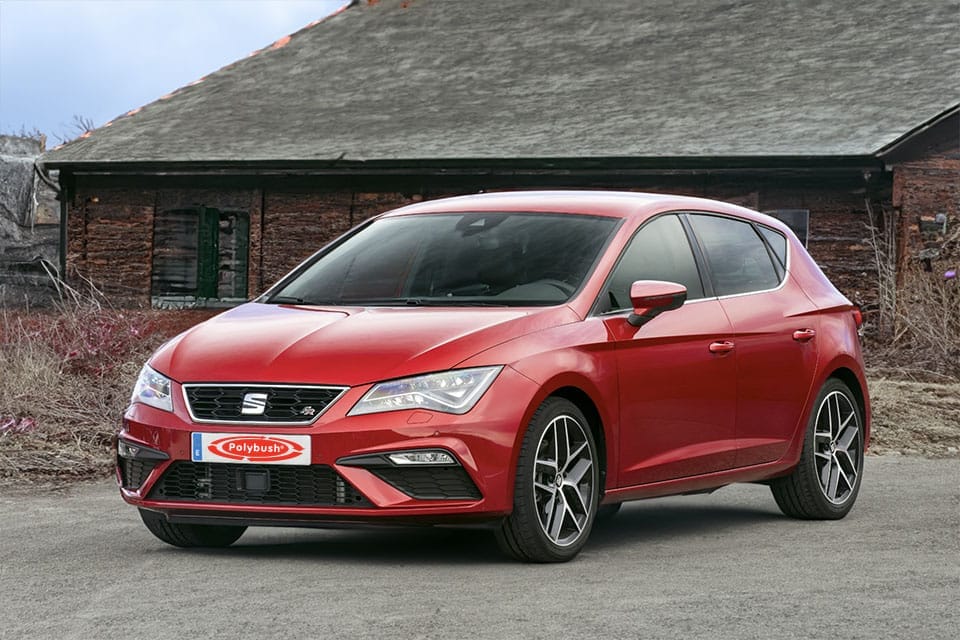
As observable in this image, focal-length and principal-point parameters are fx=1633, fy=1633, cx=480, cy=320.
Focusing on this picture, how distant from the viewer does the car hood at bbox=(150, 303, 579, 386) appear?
6.73 metres

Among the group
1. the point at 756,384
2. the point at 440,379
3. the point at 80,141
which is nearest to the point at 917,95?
the point at 80,141

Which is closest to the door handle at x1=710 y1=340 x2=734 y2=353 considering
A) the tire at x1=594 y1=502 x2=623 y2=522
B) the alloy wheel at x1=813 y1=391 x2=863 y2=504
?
the alloy wheel at x1=813 y1=391 x2=863 y2=504

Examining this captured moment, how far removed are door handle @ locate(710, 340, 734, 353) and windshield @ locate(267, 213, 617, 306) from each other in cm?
80

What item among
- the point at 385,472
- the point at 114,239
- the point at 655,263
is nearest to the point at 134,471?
the point at 385,472

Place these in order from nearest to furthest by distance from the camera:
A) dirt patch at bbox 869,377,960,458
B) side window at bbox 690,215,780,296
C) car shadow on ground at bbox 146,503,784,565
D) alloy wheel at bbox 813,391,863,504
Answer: car shadow on ground at bbox 146,503,784,565 → side window at bbox 690,215,780,296 → alloy wheel at bbox 813,391,863,504 → dirt patch at bbox 869,377,960,458

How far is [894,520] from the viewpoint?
29.5ft

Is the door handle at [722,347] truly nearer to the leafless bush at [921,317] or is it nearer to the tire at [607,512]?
the tire at [607,512]

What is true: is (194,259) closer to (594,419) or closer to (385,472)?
(594,419)

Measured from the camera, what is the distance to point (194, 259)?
106ft

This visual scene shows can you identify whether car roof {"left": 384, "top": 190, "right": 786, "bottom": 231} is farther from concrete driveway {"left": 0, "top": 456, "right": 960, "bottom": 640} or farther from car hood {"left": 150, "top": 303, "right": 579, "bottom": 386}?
concrete driveway {"left": 0, "top": 456, "right": 960, "bottom": 640}

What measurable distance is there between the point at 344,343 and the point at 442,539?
159 centimetres

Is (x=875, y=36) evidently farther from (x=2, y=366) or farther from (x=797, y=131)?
(x=2, y=366)

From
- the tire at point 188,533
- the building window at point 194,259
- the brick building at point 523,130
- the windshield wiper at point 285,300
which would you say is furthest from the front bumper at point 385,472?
the building window at point 194,259

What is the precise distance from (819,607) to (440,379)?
5.83 feet
